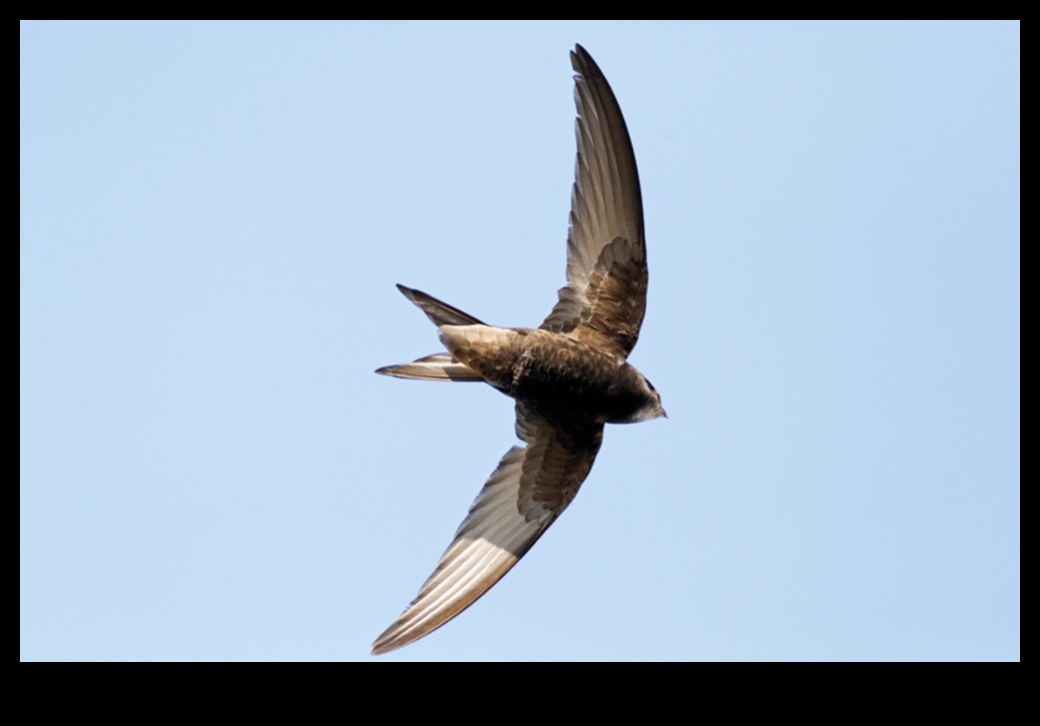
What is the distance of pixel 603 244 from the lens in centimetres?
554

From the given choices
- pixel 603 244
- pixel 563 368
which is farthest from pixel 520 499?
pixel 603 244

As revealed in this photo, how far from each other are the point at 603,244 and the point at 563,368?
29.6 inches

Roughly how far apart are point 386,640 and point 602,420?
1638 mm

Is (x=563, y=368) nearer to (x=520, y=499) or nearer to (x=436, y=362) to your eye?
(x=436, y=362)

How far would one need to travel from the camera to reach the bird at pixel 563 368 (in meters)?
5.31

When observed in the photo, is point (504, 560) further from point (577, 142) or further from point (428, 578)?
point (577, 142)

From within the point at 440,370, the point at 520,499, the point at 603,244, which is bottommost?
the point at 520,499

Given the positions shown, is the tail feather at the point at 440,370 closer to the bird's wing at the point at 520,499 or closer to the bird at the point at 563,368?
the bird at the point at 563,368

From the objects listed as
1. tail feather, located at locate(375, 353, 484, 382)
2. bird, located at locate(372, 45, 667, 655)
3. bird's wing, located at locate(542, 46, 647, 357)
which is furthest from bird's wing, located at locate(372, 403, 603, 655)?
bird's wing, located at locate(542, 46, 647, 357)

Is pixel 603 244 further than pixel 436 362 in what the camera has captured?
Yes

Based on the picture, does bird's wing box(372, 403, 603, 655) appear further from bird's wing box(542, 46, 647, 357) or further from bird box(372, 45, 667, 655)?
bird's wing box(542, 46, 647, 357)

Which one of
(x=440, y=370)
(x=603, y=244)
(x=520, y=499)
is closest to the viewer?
(x=440, y=370)

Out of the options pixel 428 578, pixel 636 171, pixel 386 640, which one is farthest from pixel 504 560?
pixel 636 171

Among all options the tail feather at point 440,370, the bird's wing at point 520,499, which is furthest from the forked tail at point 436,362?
the bird's wing at point 520,499
